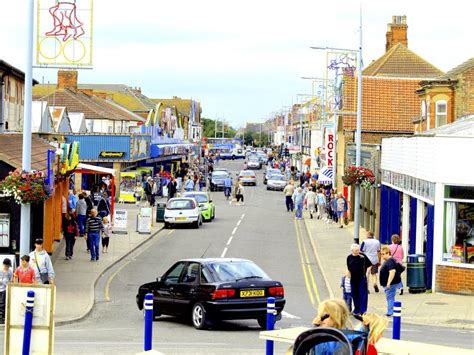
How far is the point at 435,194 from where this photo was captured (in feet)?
89.4

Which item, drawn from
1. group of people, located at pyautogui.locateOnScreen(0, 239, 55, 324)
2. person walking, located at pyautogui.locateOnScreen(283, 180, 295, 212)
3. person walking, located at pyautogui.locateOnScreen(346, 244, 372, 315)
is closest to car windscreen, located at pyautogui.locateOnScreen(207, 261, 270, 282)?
person walking, located at pyautogui.locateOnScreen(346, 244, 372, 315)

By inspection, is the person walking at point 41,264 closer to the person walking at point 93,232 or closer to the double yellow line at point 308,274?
the double yellow line at point 308,274

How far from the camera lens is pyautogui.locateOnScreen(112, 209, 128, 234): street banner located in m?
42.8

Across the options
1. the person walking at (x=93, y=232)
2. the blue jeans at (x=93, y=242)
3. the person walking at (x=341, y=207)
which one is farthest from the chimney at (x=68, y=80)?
the person walking at (x=93, y=232)

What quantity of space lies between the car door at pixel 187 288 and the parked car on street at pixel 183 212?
87.8ft

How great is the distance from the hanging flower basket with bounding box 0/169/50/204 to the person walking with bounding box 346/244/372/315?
686cm

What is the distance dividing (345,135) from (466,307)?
3642 cm

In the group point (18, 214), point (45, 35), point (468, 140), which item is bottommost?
point (18, 214)

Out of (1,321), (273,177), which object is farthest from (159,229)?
(273,177)

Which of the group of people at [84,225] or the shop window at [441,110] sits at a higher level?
the shop window at [441,110]

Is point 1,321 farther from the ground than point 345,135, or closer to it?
closer to it

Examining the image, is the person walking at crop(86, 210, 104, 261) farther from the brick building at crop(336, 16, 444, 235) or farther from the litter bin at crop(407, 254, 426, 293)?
the brick building at crop(336, 16, 444, 235)

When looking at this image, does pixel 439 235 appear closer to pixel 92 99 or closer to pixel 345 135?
pixel 345 135

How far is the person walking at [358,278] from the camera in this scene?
22594 millimetres
